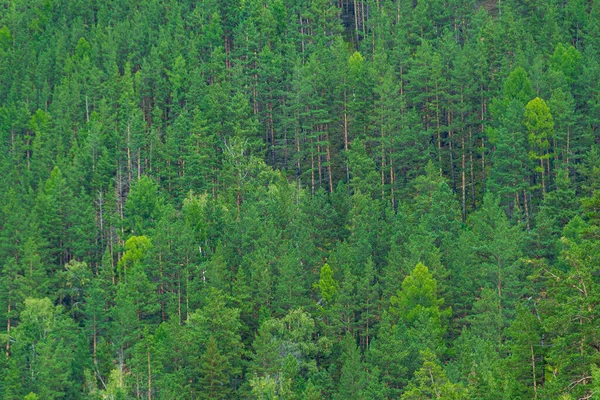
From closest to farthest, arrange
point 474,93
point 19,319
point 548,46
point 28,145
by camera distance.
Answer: point 19,319 → point 474,93 → point 548,46 → point 28,145

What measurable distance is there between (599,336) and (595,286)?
9.67 feet

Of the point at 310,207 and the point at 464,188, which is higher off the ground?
the point at 310,207

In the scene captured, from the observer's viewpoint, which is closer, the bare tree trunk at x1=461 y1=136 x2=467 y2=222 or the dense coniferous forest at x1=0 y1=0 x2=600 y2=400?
the dense coniferous forest at x1=0 y1=0 x2=600 y2=400

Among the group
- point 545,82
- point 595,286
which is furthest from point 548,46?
point 595,286

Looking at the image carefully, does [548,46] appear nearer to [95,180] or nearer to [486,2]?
[486,2]

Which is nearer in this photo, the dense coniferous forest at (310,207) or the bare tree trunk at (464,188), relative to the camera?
the dense coniferous forest at (310,207)

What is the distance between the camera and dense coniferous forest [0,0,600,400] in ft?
311

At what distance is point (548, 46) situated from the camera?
5487 inches

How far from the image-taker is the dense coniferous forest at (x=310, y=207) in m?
94.8

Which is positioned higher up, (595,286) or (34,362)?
(595,286)

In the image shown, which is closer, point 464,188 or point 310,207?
point 310,207

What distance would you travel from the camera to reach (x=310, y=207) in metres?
115

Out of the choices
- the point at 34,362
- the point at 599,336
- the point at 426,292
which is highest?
the point at 599,336

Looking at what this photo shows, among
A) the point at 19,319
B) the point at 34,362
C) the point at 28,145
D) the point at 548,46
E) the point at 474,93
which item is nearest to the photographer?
the point at 34,362
